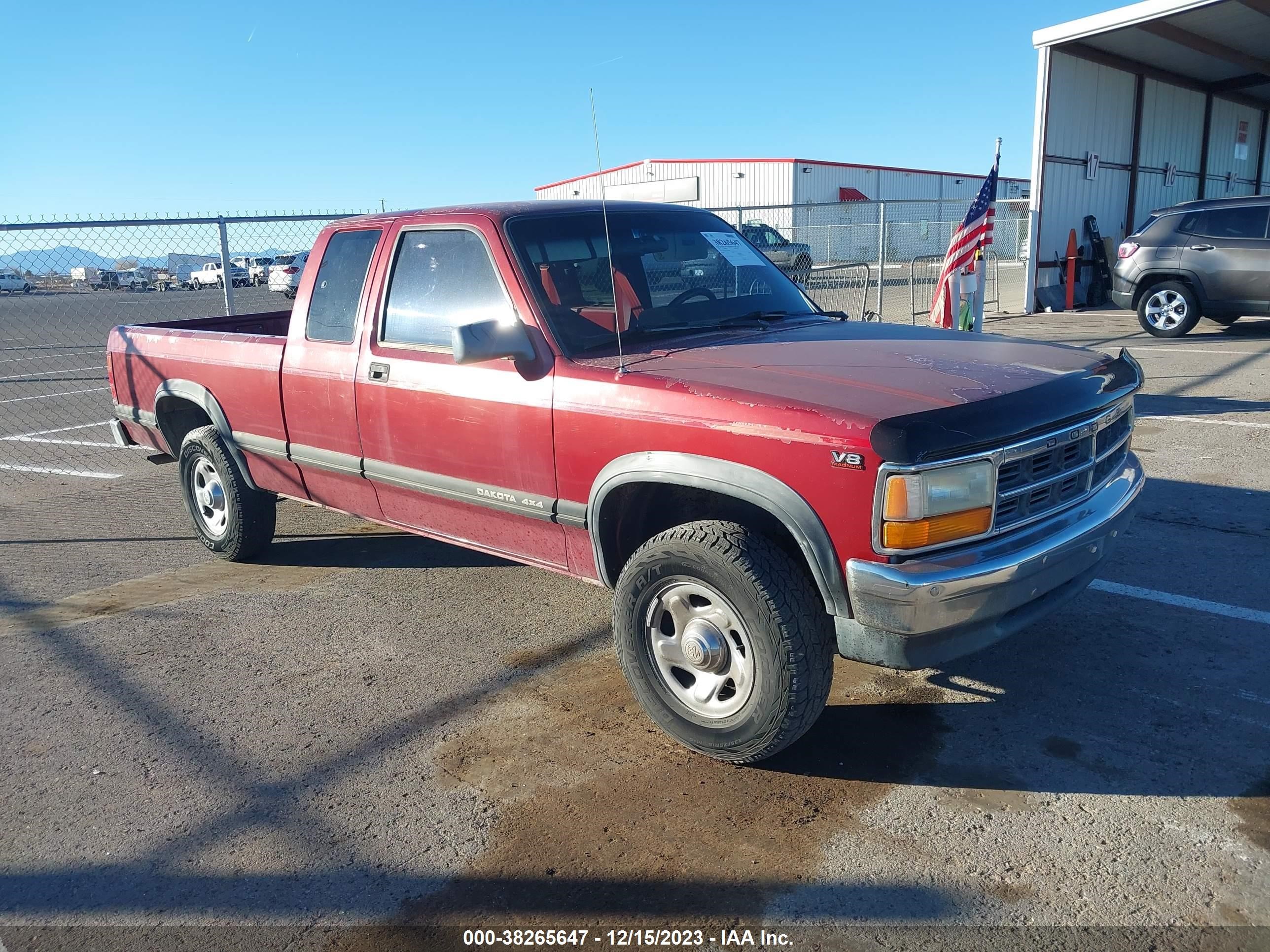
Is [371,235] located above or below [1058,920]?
above

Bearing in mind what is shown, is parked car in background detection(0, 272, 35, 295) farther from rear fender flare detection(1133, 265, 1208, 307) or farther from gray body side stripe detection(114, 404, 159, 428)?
rear fender flare detection(1133, 265, 1208, 307)

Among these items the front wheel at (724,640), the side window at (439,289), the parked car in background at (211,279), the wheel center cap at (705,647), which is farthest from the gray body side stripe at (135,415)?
the parked car in background at (211,279)

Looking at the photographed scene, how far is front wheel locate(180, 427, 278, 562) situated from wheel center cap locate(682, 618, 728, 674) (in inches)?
128

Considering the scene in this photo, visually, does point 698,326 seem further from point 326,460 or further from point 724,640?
point 326,460

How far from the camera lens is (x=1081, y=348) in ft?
12.8

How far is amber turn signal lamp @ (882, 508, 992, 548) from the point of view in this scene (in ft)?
9.07

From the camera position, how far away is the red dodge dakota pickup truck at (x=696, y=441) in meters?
2.84

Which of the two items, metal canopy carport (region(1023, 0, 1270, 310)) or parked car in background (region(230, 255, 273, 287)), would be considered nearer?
metal canopy carport (region(1023, 0, 1270, 310))

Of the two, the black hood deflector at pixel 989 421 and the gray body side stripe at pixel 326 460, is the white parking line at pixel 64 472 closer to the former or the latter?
the gray body side stripe at pixel 326 460

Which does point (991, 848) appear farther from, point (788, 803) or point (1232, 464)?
point (1232, 464)

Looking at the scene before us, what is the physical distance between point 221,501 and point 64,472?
340cm

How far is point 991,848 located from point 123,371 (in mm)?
5669

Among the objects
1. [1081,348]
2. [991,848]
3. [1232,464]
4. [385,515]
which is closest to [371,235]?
[385,515]

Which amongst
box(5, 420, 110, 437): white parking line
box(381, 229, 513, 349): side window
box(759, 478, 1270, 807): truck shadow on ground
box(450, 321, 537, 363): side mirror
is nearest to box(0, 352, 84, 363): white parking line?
box(5, 420, 110, 437): white parking line
